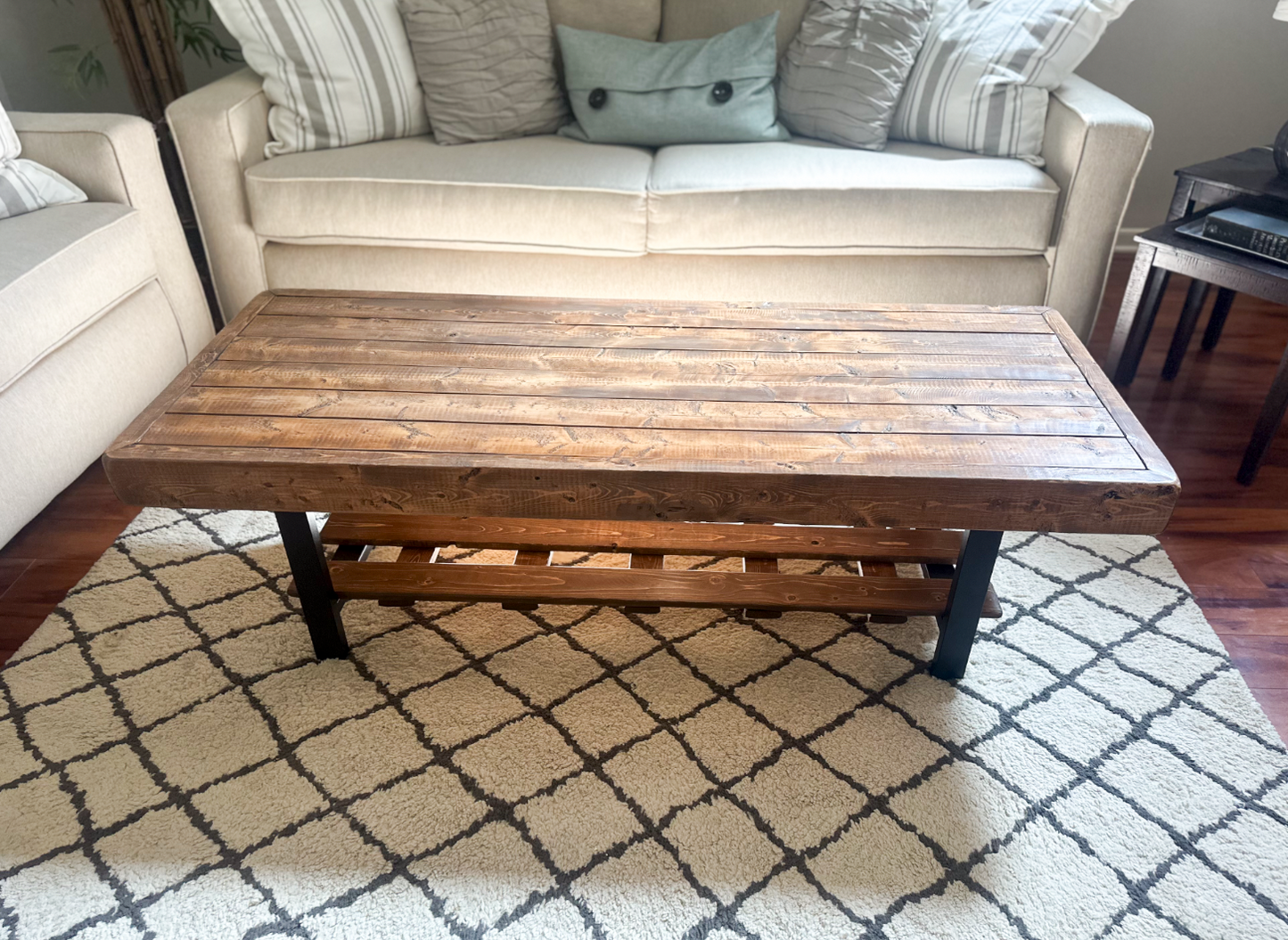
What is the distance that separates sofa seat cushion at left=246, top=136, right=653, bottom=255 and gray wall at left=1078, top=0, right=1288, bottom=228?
5.92ft

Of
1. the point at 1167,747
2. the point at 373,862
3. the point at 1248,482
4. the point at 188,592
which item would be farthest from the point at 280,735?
the point at 1248,482

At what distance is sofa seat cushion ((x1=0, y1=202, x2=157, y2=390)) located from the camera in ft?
5.48

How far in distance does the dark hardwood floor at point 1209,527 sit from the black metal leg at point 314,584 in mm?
590

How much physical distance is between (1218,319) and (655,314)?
1.85m

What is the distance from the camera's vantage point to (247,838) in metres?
1.24

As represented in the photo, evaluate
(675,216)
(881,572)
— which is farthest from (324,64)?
(881,572)

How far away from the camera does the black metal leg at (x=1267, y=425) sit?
1.87 m

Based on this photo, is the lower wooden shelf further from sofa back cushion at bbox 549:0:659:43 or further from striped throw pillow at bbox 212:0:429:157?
sofa back cushion at bbox 549:0:659:43

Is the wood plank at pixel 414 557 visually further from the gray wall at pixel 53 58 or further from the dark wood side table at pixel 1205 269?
the gray wall at pixel 53 58

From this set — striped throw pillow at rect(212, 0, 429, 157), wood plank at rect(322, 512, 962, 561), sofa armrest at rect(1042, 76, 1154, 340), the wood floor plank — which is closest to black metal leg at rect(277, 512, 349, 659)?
wood plank at rect(322, 512, 962, 561)

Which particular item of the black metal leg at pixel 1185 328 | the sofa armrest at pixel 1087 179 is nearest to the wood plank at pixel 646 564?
the sofa armrest at pixel 1087 179

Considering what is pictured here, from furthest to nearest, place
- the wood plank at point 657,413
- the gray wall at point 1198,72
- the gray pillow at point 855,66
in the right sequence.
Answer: the gray wall at point 1198,72 < the gray pillow at point 855,66 < the wood plank at point 657,413

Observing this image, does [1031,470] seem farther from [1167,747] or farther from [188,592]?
[188,592]

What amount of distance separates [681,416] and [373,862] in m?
0.74
